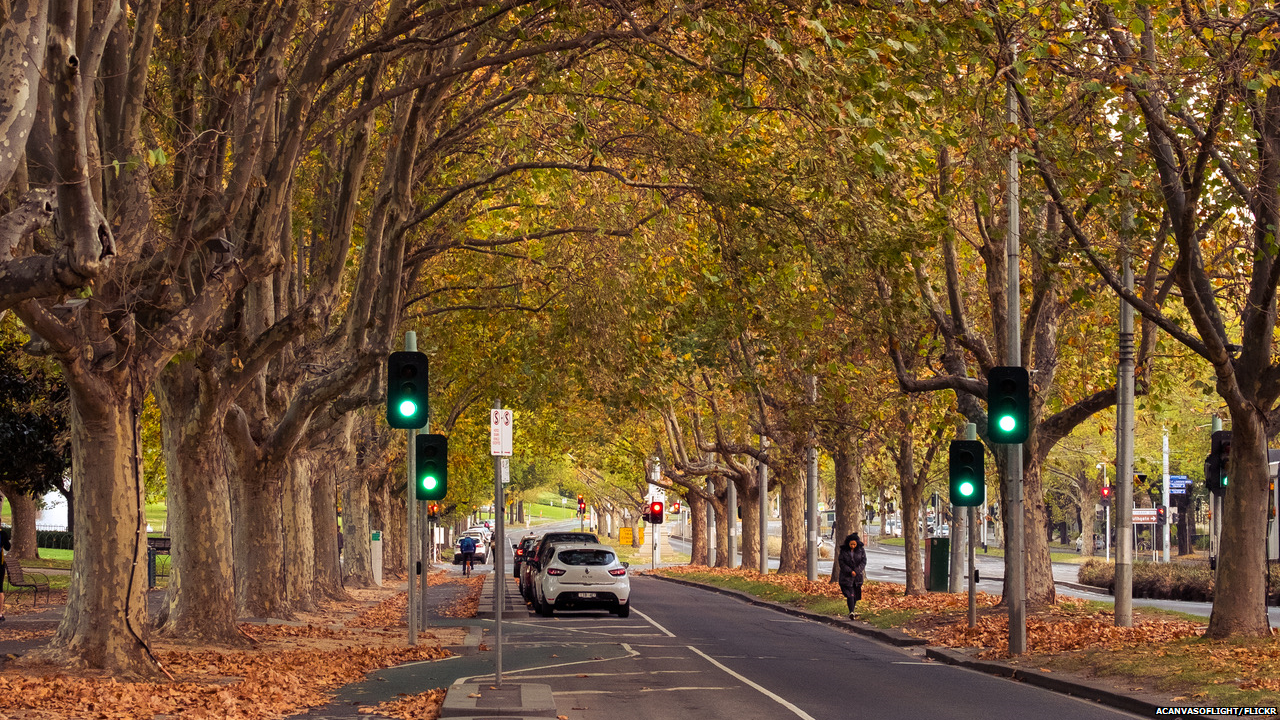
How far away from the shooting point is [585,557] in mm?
28297

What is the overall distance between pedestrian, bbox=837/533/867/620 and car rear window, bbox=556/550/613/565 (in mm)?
5324

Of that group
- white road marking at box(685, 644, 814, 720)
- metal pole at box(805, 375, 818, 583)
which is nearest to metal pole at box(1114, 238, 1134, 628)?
white road marking at box(685, 644, 814, 720)

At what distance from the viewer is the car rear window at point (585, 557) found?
1107 inches

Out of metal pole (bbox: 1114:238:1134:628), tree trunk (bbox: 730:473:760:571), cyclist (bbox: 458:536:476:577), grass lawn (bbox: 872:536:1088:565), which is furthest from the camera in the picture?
grass lawn (bbox: 872:536:1088:565)

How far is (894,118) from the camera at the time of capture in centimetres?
1221

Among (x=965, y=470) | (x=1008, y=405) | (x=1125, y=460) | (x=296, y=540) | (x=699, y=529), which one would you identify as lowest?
(x=699, y=529)

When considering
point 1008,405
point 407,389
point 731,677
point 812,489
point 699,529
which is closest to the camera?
point 407,389

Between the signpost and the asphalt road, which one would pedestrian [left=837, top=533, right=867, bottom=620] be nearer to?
the asphalt road

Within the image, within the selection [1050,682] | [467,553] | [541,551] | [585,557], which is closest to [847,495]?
[541,551]

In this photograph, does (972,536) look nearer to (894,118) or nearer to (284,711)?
(894,118)

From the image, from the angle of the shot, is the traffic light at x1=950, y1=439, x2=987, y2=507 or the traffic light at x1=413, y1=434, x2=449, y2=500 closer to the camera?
the traffic light at x1=413, y1=434, x2=449, y2=500

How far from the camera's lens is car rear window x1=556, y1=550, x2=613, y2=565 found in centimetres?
2811

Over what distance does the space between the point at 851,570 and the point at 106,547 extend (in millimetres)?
15634

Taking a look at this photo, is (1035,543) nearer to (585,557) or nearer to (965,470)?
(965,470)
